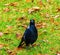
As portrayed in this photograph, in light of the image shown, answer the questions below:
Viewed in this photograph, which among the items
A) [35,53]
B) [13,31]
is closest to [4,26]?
[13,31]

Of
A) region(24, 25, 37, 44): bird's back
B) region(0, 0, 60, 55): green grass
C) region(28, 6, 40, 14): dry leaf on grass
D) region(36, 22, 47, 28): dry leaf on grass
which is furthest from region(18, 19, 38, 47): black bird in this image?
region(28, 6, 40, 14): dry leaf on grass

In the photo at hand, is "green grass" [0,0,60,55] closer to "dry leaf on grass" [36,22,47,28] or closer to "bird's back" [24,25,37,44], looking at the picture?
"dry leaf on grass" [36,22,47,28]

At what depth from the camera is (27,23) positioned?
27.2 ft

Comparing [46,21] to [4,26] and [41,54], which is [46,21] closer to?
[4,26]

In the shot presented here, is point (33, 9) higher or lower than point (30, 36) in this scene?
higher

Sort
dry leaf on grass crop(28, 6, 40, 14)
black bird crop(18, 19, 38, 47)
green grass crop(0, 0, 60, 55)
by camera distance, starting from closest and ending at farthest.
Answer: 1. black bird crop(18, 19, 38, 47)
2. green grass crop(0, 0, 60, 55)
3. dry leaf on grass crop(28, 6, 40, 14)

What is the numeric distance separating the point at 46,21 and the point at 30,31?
1.53 meters

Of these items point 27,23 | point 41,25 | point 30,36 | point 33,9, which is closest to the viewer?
point 30,36

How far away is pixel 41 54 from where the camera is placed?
22.7ft

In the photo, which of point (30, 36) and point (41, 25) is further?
point (41, 25)

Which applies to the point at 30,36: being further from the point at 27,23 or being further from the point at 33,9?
the point at 33,9

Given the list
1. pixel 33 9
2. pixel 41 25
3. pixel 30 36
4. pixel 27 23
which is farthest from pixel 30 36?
pixel 33 9

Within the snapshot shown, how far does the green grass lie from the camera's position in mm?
7082

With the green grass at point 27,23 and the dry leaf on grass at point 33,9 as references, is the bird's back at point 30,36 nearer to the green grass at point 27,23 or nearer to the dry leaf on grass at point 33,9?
the green grass at point 27,23
